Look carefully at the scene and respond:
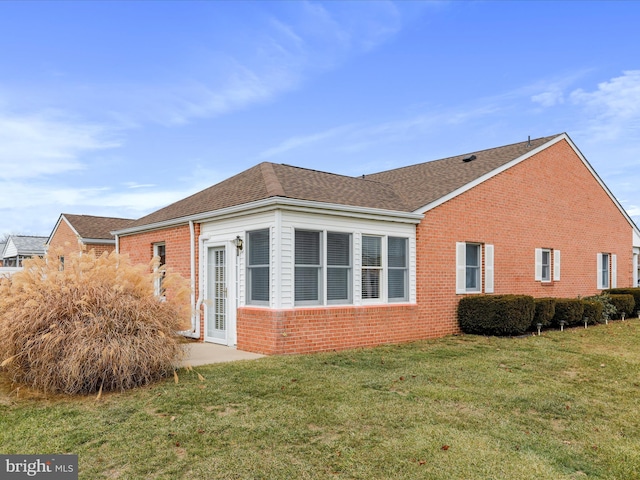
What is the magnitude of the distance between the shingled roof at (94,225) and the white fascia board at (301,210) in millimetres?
10381

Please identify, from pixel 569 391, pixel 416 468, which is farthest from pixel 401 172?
pixel 416 468

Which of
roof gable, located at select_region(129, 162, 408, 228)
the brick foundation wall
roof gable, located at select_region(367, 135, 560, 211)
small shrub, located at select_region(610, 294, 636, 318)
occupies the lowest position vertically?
small shrub, located at select_region(610, 294, 636, 318)

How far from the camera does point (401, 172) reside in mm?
17812

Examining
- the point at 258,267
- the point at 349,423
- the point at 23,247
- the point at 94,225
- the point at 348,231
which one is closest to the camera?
the point at 349,423

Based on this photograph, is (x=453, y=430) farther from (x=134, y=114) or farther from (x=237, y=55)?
(x=134, y=114)

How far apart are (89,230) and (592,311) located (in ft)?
68.9

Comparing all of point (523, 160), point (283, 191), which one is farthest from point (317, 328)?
point (523, 160)

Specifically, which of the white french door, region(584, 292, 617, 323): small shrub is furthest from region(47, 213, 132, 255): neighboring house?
region(584, 292, 617, 323): small shrub

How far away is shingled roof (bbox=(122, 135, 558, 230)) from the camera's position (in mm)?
10531

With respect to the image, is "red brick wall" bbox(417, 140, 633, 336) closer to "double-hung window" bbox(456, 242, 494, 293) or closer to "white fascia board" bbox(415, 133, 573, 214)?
"white fascia board" bbox(415, 133, 573, 214)

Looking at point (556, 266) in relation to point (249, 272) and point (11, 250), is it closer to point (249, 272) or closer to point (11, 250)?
point (249, 272)

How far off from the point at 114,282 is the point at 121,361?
1.38 m

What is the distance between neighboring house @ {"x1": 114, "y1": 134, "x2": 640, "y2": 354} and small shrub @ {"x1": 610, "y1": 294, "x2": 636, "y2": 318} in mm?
1305

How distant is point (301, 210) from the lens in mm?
9492
